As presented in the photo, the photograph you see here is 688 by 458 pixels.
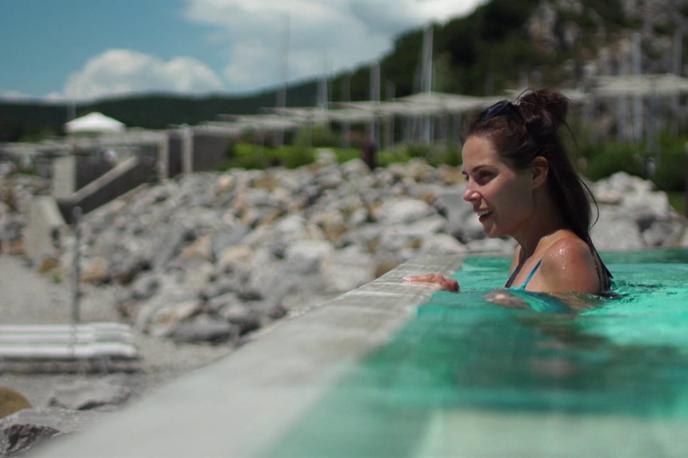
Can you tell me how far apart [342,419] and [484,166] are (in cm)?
227

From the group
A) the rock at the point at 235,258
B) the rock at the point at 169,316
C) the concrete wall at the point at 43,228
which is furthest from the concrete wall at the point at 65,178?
the rock at the point at 169,316

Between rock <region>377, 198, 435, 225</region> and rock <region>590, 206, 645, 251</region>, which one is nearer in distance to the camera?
rock <region>590, 206, 645, 251</region>

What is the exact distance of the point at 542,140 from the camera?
146 inches

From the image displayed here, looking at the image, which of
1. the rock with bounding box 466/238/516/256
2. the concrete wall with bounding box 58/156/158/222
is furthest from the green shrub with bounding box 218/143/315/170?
the rock with bounding box 466/238/516/256

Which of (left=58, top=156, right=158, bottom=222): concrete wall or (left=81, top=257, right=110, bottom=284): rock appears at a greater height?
(left=58, top=156, right=158, bottom=222): concrete wall

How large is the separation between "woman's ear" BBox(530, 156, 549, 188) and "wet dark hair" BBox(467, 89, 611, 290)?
0.02 metres

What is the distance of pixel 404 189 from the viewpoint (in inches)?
635

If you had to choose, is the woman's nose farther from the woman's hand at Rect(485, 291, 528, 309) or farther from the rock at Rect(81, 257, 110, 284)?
the rock at Rect(81, 257, 110, 284)

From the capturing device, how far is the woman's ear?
3.69 meters

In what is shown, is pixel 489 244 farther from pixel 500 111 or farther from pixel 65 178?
pixel 65 178

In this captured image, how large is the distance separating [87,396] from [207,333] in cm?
→ 485

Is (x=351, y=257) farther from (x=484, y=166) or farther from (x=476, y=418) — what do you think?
(x=476, y=418)

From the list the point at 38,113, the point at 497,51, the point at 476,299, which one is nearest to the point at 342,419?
the point at 476,299

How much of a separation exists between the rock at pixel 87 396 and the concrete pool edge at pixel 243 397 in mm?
3522
